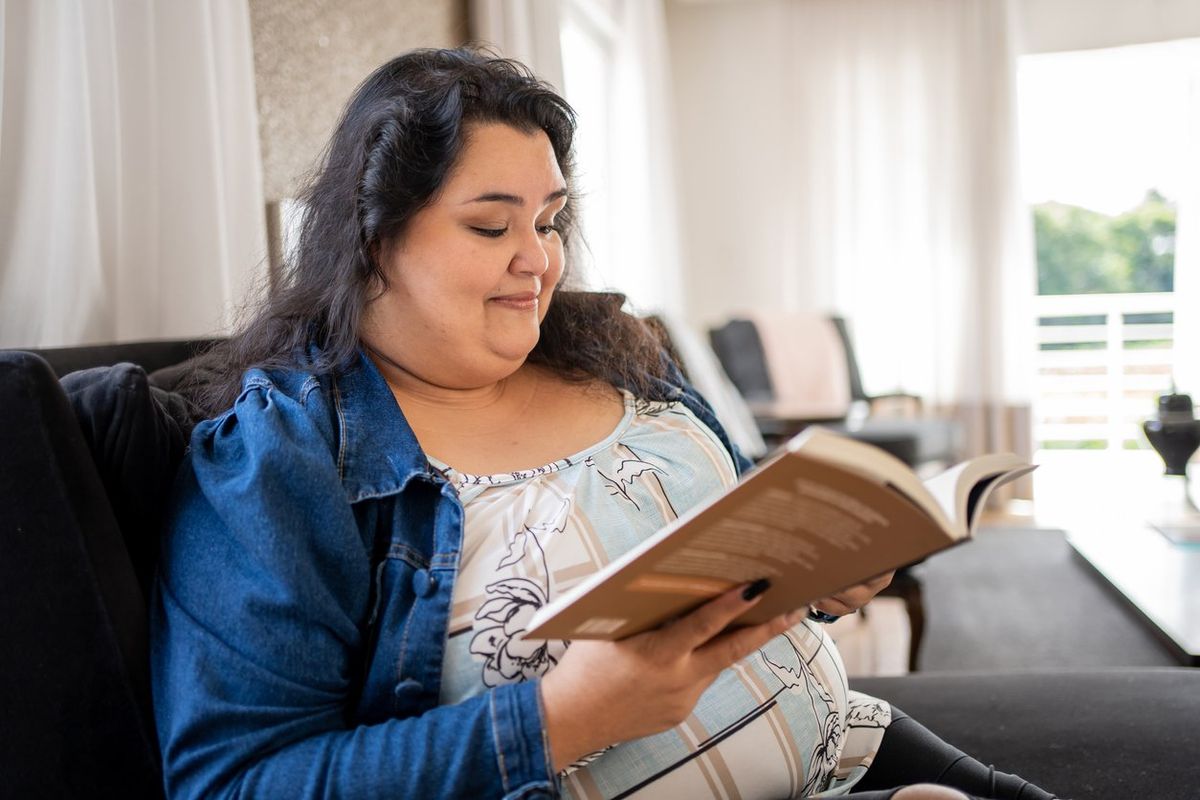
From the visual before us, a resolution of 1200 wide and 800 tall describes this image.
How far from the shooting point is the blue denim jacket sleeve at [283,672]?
764mm

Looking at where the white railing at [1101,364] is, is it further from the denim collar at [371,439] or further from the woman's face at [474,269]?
the denim collar at [371,439]

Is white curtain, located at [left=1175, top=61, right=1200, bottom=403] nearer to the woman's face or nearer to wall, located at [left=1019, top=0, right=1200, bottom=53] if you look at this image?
wall, located at [left=1019, top=0, right=1200, bottom=53]

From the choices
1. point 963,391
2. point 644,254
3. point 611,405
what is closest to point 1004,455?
point 611,405

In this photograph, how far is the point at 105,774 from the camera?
0.80 meters

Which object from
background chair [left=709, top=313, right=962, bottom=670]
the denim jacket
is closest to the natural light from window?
background chair [left=709, top=313, right=962, bottom=670]

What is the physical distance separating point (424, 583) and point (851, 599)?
0.40m

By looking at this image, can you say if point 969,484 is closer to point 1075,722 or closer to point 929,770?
point 929,770

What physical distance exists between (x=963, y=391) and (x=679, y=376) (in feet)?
14.3

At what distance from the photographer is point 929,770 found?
1050mm

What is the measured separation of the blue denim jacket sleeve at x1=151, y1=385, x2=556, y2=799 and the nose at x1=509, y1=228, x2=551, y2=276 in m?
0.30

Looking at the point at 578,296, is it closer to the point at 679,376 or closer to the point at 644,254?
the point at 679,376

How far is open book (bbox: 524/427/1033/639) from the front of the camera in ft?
2.02

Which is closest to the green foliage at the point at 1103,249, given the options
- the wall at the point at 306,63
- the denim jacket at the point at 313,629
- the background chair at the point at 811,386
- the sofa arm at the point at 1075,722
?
the background chair at the point at 811,386

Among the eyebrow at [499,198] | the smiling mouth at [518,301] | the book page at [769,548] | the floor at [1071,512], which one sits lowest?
the floor at [1071,512]
